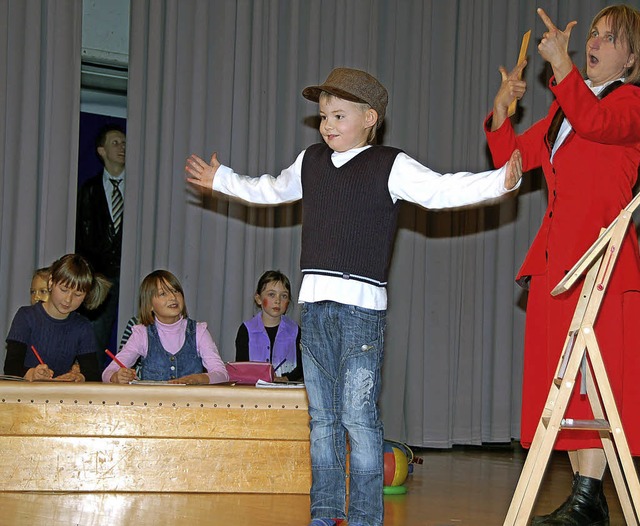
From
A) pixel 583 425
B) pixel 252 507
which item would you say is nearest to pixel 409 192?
pixel 583 425

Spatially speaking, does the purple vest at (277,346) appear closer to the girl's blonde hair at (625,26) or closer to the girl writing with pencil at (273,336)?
the girl writing with pencil at (273,336)

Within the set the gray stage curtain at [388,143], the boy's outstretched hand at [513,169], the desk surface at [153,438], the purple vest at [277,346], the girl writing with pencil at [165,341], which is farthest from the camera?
the gray stage curtain at [388,143]

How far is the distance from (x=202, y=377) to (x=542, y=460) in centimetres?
164

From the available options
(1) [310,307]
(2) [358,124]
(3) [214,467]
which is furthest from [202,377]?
(2) [358,124]

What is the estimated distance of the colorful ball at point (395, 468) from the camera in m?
3.08

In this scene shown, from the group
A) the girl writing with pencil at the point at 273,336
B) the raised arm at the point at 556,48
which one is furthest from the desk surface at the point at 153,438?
the raised arm at the point at 556,48

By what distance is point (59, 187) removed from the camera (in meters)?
3.91

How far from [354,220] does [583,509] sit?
3.10ft

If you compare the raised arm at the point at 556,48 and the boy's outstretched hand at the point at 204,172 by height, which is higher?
the raised arm at the point at 556,48

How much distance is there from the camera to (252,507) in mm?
2627

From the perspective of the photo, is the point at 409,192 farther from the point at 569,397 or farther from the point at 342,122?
the point at 569,397

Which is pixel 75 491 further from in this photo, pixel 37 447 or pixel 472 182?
pixel 472 182

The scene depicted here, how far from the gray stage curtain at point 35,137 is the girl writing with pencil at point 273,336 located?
2.87ft

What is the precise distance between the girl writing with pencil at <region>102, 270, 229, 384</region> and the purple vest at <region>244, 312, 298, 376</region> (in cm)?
33
